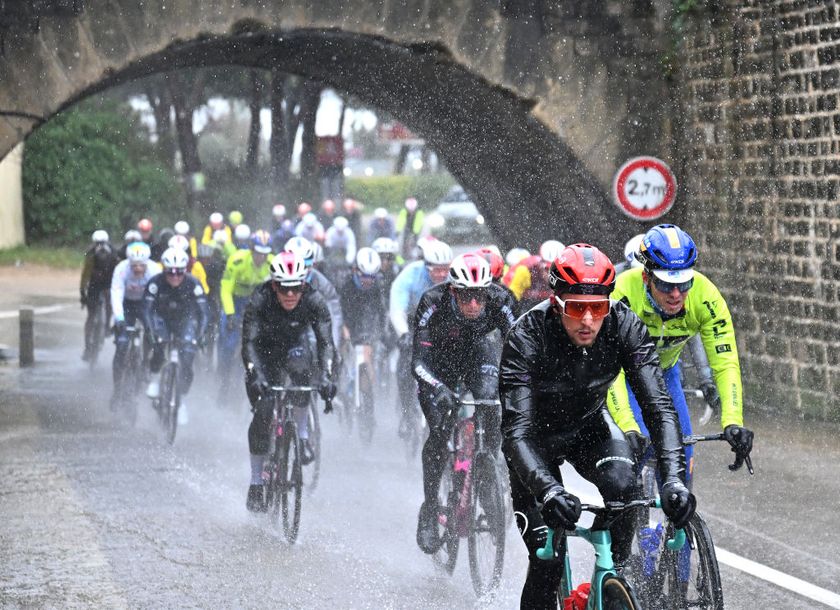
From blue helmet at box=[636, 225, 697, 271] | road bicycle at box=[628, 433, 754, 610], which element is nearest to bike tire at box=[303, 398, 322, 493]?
road bicycle at box=[628, 433, 754, 610]

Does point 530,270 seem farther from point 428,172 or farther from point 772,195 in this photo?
point 428,172

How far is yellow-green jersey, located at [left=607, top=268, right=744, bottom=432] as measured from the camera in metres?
6.96

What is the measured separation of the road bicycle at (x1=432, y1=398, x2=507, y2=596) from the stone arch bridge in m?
8.51

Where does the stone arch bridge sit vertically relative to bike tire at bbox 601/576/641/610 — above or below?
above

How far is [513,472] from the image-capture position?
18.7ft

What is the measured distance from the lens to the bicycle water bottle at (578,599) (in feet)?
18.1

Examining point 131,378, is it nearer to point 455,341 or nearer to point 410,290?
point 410,290

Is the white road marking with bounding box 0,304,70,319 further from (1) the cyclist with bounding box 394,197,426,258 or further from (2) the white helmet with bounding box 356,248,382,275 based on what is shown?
(2) the white helmet with bounding box 356,248,382,275

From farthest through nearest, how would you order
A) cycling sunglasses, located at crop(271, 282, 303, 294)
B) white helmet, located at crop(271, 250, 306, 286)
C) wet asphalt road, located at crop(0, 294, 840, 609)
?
cycling sunglasses, located at crop(271, 282, 303, 294) → white helmet, located at crop(271, 250, 306, 286) → wet asphalt road, located at crop(0, 294, 840, 609)

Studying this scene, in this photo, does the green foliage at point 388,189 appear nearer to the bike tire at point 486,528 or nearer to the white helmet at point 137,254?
the white helmet at point 137,254

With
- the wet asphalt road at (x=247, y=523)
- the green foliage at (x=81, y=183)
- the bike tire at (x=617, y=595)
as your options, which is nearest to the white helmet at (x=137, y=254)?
the wet asphalt road at (x=247, y=523)

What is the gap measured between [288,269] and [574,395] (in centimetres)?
462

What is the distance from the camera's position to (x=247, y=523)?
9867 millimetres

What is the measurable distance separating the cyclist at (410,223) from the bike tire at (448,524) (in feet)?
70.2
